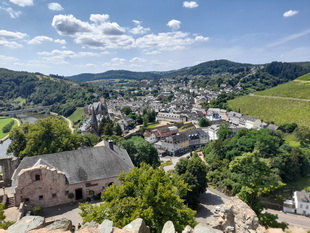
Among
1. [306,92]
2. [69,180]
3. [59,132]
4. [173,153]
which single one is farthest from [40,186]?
[306,92]

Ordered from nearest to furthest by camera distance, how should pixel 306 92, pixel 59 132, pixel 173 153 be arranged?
pixel 59 132 < pixel 173 153 < pixel 306 92

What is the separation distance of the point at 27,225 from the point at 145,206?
25.3 feet

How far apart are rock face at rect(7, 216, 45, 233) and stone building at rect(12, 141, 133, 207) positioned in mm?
17860

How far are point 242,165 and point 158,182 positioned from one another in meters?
13.8

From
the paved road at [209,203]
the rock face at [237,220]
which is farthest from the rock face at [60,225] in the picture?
the paved road at [209,203]

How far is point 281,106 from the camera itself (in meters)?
110

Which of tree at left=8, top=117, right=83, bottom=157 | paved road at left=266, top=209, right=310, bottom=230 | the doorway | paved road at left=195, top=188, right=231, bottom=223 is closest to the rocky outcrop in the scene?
the doorway

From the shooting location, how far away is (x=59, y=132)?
138 ft

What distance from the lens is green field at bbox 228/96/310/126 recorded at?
306 ft

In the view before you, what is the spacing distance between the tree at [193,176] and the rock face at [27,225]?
3125cm

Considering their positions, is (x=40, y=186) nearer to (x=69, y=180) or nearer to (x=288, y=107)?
(x=69, y=180)

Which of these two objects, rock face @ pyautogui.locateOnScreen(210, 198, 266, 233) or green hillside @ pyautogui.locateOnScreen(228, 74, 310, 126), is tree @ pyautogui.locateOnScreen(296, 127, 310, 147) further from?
rock face @ pyautogui.locateOnScreen(210, 198, 266, 233)

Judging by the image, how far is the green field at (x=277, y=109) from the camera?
93.3m

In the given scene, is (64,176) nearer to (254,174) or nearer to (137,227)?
(137,227)
